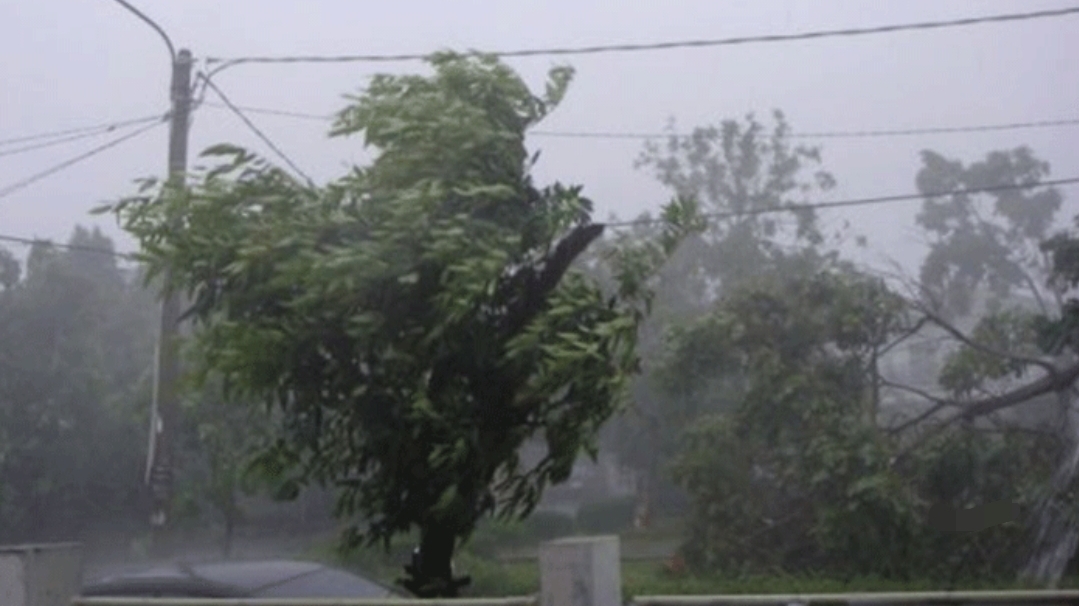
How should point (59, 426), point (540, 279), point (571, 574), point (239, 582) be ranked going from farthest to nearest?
point (59, 426) < point (239, 582) < point (540, 279) < point (571, 574)

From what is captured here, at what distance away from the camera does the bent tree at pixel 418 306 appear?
798cm

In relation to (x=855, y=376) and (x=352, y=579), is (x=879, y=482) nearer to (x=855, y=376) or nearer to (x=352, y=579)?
(x=855, y=376)

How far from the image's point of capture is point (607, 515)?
28.3 metres

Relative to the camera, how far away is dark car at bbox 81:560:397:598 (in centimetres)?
1014

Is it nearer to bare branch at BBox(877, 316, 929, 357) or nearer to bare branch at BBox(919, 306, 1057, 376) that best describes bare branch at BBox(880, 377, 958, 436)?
bare branch at BBox(877, 316, 929, 357)

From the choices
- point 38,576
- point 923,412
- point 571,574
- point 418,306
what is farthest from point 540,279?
point 923,412

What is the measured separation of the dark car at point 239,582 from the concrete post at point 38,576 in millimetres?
1098

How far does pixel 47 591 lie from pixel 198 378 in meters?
1.47

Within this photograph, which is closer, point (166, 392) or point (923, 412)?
point (166, 392)

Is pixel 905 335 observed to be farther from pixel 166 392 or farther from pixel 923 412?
pixel 166 392

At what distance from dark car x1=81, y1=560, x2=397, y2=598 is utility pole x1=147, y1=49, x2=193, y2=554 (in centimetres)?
580

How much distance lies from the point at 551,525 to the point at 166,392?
980 cm

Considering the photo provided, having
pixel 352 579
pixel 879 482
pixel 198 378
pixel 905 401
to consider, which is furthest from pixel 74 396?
pixel 198 378

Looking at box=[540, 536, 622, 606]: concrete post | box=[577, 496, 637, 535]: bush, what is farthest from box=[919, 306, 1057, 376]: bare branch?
box=[540, 536, 622, 606]: concrete post
